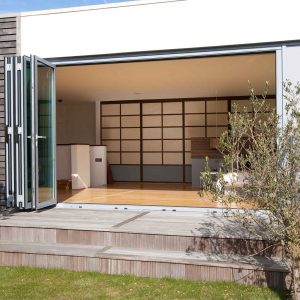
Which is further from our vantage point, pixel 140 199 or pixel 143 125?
pixel 143 125

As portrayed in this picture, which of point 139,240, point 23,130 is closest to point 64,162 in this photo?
point 23,130

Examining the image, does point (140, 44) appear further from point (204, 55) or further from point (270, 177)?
point (270, 177)

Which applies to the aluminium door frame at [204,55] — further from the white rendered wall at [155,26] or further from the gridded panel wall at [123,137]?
the gridded panel wall at [123,137]

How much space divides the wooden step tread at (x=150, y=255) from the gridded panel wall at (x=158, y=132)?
7021 millimetres

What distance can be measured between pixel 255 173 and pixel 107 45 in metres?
3.42

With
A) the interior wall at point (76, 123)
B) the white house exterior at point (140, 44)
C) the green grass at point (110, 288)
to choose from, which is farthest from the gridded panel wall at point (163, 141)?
the green grass at point (110, 288)

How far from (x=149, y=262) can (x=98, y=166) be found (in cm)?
665

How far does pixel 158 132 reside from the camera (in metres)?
11.9

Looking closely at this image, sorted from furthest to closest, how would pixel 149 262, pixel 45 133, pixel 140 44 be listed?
pixel 45 133
pixel 140 44
pixel 149 262

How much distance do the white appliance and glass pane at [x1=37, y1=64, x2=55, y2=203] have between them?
13.2 ft

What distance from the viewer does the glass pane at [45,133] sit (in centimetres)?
613

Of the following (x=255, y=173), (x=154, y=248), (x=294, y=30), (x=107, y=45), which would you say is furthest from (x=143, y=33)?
(x=255, y=173)

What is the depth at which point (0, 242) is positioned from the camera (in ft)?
16.8

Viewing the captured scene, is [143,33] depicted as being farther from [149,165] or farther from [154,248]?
[149,165]
